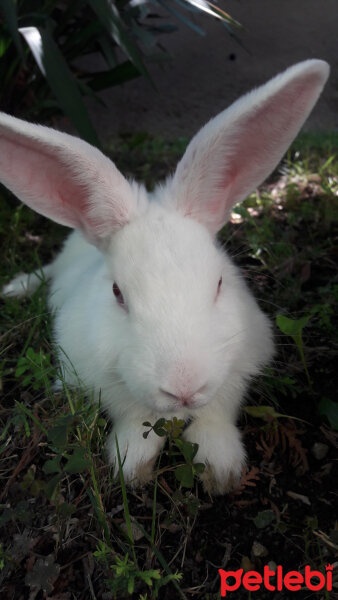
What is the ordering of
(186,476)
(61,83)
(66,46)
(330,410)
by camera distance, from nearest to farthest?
1. (186,476)
2. (330,410)
3. (61,83)
4. (66,46)

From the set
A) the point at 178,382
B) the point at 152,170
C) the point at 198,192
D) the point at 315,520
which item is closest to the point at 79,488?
the point at 178,382

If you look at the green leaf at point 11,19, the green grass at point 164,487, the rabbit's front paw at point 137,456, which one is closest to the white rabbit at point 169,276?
the rabbit's front paw at point 137,456

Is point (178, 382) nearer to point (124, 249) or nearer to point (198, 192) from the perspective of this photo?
point (124, 249)

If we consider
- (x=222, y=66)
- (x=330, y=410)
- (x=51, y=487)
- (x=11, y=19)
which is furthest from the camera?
(x=222, y=66)

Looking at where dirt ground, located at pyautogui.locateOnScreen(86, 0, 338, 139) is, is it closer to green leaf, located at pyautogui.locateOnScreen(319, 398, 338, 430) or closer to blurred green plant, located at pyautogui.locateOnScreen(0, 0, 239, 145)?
blurred green plant, located at pyautogui.locateOnScreen(0, 0, 239, 145)

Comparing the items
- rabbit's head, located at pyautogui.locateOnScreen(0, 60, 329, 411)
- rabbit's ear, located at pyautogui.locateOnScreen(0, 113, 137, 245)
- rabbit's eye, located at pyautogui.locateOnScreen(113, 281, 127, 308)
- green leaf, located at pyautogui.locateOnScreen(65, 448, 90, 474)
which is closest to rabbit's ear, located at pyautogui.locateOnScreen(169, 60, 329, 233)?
rabbit's head, located at pyautogui.locateOnScreen(0, 60, 329, 411)

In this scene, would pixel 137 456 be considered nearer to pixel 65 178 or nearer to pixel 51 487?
pixel 51 487

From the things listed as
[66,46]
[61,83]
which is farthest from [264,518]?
[66,46]
